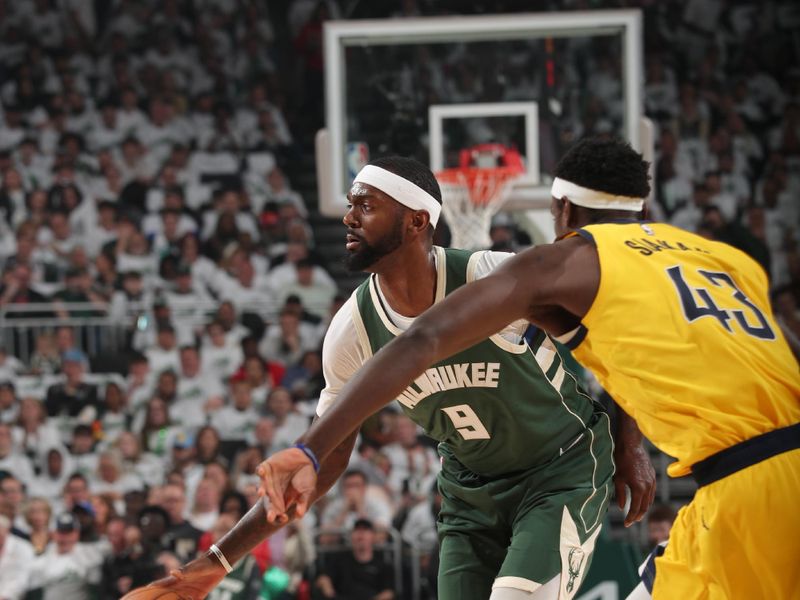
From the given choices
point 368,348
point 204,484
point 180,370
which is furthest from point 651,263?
point 180,370

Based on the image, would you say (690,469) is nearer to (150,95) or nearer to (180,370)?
(180,370)

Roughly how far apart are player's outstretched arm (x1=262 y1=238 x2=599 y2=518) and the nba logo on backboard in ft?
18.7

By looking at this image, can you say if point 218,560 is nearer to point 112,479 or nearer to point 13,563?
point 13,563

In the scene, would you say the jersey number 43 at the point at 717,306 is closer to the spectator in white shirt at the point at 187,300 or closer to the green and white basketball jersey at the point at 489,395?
the green and white basketball jersey at the point at 489,395

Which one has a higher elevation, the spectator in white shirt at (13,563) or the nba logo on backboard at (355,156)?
the nba logo on backboard at (355,156)

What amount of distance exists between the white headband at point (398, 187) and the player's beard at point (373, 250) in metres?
0.10

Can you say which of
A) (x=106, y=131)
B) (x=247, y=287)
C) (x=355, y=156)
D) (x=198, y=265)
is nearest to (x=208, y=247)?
(x=198, y=265)

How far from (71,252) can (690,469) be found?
10956 millimetres

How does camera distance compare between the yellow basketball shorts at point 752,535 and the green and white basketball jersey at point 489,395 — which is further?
the green and white basketball jersey at point 489,395

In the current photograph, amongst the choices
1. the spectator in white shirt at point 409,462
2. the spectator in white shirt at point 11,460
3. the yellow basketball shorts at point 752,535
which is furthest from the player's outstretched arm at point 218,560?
the spectator in white shirt at point 11,460

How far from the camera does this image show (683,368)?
3.00 metres

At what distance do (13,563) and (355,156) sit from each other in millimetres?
4460

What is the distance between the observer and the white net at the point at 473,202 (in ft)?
27.1

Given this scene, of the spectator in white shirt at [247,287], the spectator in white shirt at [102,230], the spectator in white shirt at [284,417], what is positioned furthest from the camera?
the spectator in white shirt at [102,230]
